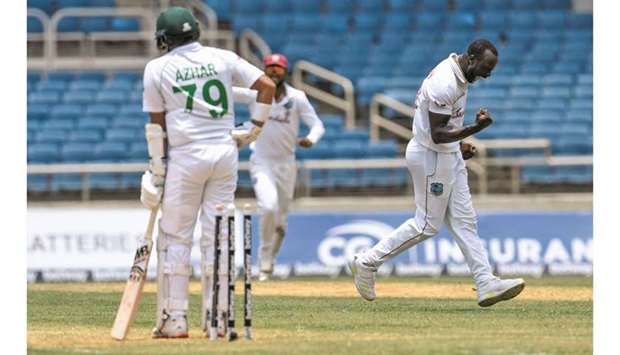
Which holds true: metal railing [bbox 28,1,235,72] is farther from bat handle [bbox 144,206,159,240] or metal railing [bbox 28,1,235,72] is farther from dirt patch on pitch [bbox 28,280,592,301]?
bat handle [bbox 144,206,159,240]

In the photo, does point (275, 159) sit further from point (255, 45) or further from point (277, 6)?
point (277, 6)

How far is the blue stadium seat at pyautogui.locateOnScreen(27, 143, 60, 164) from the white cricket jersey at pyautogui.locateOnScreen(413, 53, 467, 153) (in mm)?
13931

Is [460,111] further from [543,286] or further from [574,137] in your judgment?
[574,137]

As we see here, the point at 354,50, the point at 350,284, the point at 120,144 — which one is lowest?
the point at 350,284

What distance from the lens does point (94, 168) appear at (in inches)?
917

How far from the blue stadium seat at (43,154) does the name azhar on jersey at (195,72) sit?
15323mm

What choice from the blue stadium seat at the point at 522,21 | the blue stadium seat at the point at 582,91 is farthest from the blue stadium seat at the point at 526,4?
the blue stadium seat at the point at 582,91

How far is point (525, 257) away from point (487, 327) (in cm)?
1060

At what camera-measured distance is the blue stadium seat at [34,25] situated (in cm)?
2931

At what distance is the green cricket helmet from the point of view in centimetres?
1047

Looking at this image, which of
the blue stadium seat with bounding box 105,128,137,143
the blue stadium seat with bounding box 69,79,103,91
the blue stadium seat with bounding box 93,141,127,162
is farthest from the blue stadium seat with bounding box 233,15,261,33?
the blue stadium seat with bounding box 93,141,127,162

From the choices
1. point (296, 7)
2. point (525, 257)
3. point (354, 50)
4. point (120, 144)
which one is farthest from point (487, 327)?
point (296, 7)

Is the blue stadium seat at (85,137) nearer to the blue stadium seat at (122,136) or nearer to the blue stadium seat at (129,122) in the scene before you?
the blue stadium seat at (122,136)

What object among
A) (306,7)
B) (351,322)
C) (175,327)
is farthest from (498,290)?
(306,7)
